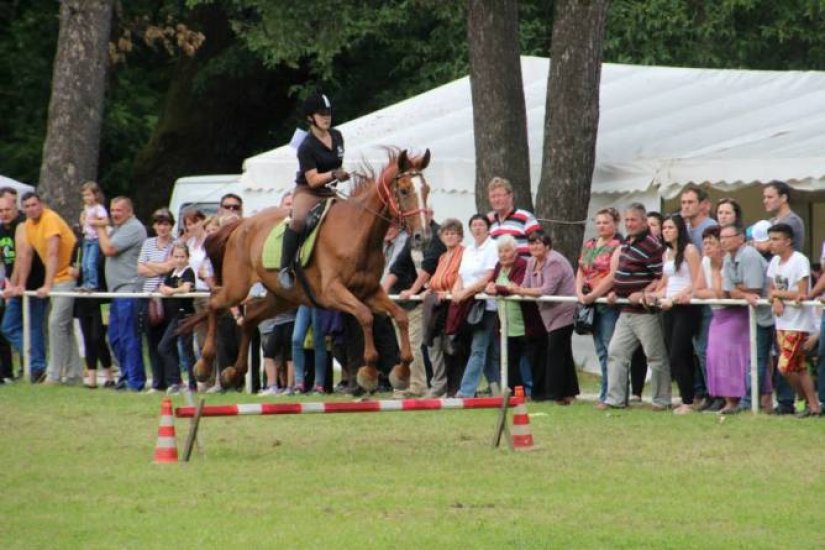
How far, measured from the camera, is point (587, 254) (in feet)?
56.8

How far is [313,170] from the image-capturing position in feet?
47.9

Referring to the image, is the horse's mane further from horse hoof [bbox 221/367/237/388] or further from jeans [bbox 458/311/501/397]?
jeans [bbox 458/311/501/397]

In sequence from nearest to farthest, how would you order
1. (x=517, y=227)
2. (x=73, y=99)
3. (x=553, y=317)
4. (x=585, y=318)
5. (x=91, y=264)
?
(x=585, y=318)
(x=553, y=317)
(x=517, y=227)
(x=91, y=264)
(x=73, y=99)

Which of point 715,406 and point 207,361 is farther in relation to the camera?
point 715,406

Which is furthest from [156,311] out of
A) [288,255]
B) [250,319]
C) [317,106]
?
[317,106]

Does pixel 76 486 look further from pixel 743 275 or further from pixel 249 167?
Answer: pixel 249 167

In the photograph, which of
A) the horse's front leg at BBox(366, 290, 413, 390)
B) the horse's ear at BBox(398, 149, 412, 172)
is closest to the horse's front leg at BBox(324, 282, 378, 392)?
the horse's front leg at BBox(366, 290, 413, 390)

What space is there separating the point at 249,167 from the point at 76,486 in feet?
36.6

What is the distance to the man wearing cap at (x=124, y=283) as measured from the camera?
19.7 metres

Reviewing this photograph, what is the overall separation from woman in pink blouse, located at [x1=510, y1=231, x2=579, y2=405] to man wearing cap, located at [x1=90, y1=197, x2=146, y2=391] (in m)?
4.81

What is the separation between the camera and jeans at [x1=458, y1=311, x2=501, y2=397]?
17.4m

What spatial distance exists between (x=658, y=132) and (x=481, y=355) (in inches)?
212

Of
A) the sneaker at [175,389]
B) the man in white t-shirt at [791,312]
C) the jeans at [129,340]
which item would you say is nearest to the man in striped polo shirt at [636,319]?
the man in white t-shirt at [791,312]

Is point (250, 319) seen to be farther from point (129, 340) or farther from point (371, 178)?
point (129, 340)
